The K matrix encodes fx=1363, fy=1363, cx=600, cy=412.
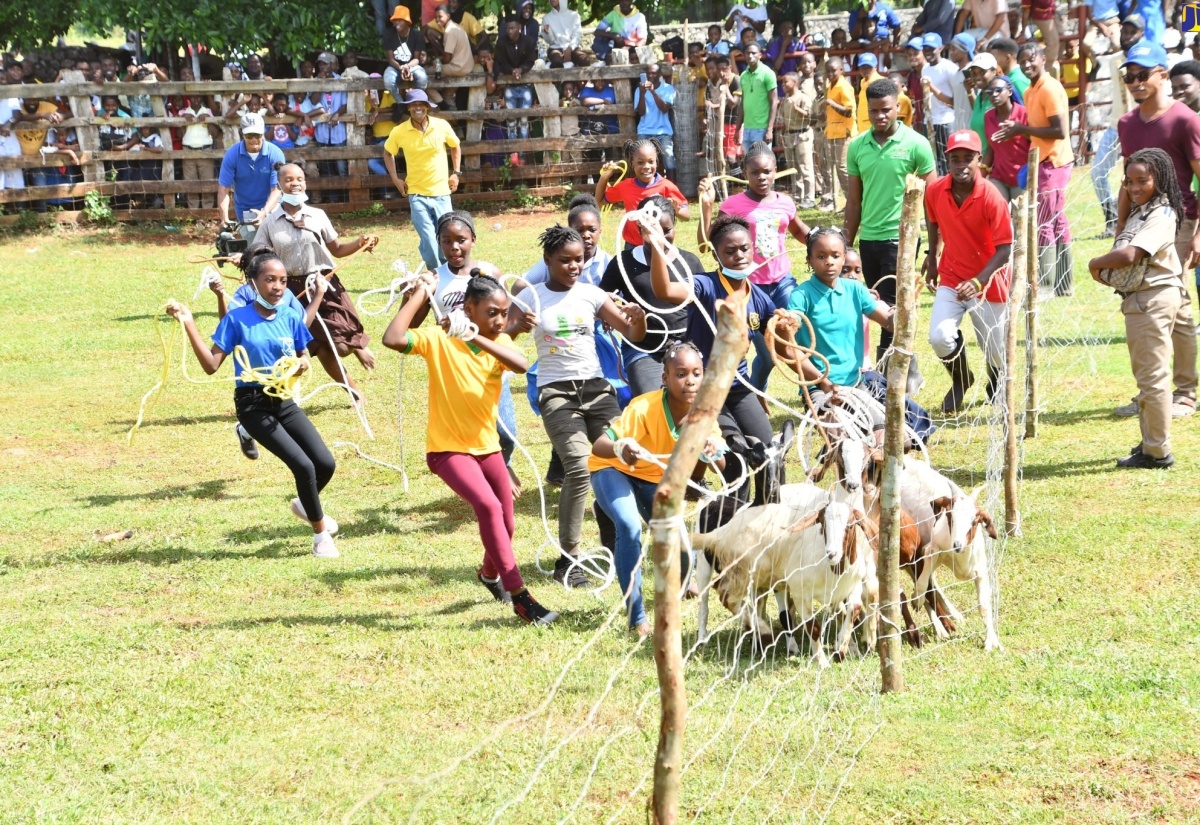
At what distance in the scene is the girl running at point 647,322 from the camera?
25.5 feet

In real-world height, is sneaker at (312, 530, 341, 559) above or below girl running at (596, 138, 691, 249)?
below

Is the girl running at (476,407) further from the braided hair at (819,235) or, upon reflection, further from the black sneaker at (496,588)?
the braided hair at (819,235)

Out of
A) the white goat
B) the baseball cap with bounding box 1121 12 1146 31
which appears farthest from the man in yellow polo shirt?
the baseball cap with bounding box 1121 12 1146 31

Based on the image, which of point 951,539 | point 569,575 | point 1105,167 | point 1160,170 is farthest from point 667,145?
point 951,539

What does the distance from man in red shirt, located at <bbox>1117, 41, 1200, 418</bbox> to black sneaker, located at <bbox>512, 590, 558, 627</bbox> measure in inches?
201

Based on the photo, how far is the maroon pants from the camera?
22.0ft

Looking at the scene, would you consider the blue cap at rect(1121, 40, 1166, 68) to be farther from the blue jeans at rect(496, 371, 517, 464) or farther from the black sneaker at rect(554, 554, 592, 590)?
the black sneaker at rect(554, 554, 592, 590)

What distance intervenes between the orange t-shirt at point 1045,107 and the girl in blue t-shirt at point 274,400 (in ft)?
22.8

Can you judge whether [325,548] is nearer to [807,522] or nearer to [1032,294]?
[807,522]

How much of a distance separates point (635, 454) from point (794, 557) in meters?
0.86

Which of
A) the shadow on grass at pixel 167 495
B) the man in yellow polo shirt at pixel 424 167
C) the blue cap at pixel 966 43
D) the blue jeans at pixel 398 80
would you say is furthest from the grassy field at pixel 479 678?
the blue jeans at pixel 398 80

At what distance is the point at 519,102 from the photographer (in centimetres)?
2067

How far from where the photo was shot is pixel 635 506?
6.47 m

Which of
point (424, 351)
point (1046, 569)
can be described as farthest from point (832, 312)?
point (424, 351)
